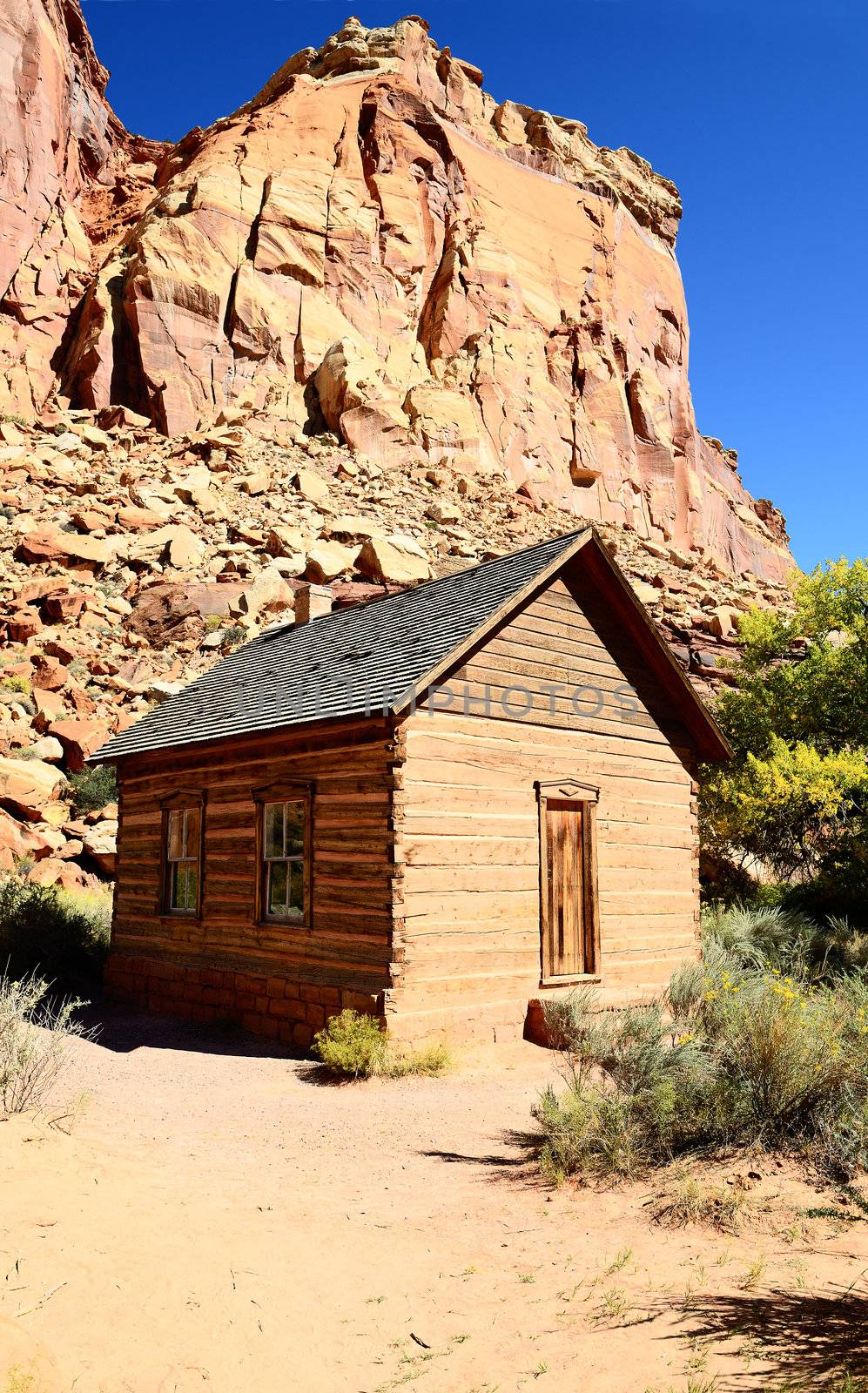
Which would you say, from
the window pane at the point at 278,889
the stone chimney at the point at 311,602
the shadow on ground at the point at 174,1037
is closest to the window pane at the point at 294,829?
the window pane at the point at 278,889

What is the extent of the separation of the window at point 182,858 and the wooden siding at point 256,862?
22cm

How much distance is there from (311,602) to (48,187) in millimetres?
48523

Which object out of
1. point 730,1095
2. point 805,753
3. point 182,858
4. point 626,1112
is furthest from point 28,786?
point 730,1095

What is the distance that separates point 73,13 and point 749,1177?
3162 inches

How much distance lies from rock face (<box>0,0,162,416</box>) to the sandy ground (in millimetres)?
41766

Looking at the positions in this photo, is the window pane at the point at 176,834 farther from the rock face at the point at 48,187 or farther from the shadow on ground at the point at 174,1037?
the rock face at the point at 48,187

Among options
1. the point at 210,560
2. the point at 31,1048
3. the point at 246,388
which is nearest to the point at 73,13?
the point at 246,388

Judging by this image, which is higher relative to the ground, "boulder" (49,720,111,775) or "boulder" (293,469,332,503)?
"boulder" (293,469,332,503)

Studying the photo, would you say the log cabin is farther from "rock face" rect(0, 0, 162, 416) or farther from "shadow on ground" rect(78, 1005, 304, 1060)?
"rock face" rect(0, 0, 162, 416)

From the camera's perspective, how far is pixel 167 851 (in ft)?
46.8

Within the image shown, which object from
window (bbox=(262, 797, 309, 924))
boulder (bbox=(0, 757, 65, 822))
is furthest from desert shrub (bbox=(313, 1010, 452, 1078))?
boulder (bbox=(0, 757, 65, 822))

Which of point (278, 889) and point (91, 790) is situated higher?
point (91, 790)

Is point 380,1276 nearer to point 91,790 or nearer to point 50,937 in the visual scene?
point 50,937

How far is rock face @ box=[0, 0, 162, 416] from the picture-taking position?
46.2 meters
